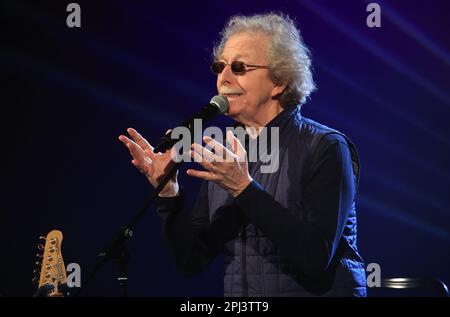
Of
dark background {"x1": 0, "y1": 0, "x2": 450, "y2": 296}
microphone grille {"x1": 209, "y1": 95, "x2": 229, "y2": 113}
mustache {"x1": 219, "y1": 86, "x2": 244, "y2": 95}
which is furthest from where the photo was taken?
dark background {"x1": 0, "y1": 0, "x2": 450, "y2": 296}

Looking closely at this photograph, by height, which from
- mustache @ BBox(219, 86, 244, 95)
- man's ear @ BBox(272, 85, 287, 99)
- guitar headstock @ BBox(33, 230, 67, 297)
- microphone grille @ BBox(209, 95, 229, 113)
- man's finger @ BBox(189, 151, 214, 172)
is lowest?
guitar headstock @ BBox(33, 230, 67, 297)

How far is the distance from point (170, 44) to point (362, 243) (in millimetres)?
1661

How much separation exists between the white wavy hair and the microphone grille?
10.3 inches

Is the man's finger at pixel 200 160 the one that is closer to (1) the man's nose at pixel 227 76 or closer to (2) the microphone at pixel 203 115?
(2) the microphone at pixel 203 115

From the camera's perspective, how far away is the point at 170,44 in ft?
11.9

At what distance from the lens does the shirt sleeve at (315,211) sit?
67.7 inches

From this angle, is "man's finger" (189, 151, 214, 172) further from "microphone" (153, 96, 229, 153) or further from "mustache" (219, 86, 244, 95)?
"mustache" (219, 86, 244, 95)

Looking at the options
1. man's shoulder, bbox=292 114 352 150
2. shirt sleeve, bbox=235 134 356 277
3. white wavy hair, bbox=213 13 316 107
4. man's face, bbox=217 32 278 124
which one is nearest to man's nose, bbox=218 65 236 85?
man's face, bbox=217 32 278 124

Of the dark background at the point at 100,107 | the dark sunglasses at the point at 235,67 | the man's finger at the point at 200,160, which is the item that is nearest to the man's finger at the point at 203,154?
the man's finger at the point at 200,160

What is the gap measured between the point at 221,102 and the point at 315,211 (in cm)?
49

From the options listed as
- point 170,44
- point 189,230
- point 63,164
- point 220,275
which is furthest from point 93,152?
point 189,230

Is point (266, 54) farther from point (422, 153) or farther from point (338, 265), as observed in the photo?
point (422, 153)

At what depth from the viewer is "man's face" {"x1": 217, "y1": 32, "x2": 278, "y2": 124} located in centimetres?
211

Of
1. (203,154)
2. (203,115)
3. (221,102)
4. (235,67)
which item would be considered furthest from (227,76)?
(203,154)
